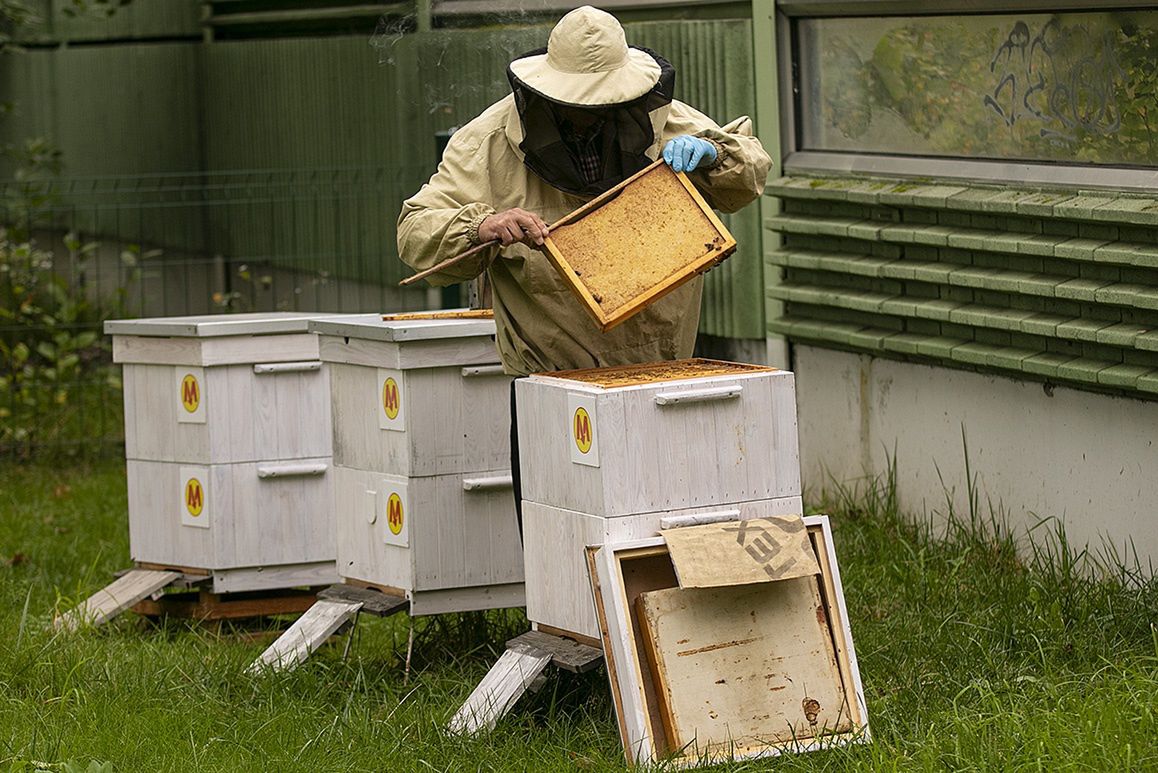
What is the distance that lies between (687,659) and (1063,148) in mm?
2655

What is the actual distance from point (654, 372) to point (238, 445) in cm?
214

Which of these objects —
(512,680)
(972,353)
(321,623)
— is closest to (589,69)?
(512,680)

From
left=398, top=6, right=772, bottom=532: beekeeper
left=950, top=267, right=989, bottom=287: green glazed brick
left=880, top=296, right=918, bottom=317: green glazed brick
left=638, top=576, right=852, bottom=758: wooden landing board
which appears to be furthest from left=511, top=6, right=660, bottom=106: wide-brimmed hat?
left=880, top=296, right=918, bottom=317: green glazed brick

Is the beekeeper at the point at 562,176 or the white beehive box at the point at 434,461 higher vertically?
the beekeeper at the point at 562,176

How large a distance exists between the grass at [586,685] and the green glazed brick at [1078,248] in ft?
3.42

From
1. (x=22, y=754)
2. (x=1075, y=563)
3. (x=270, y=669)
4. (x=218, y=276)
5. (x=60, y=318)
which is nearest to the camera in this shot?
(x=22, y=754)

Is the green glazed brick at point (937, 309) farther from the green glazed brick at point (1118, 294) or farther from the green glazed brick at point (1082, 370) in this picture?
the green glazed brick at point (1118, 294)

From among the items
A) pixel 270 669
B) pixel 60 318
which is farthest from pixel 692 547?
pixel 60 318

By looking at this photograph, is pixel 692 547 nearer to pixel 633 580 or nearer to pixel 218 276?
pixel 633 580

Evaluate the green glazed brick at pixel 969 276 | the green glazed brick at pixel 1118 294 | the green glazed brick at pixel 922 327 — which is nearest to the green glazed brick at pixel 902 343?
the green glazed brick at pixel 922 327

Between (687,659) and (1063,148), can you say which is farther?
(1063,148)

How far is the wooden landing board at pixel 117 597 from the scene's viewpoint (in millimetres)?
6383

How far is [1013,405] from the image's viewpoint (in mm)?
6391

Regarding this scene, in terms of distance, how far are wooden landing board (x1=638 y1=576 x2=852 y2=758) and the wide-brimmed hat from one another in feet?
4.56
